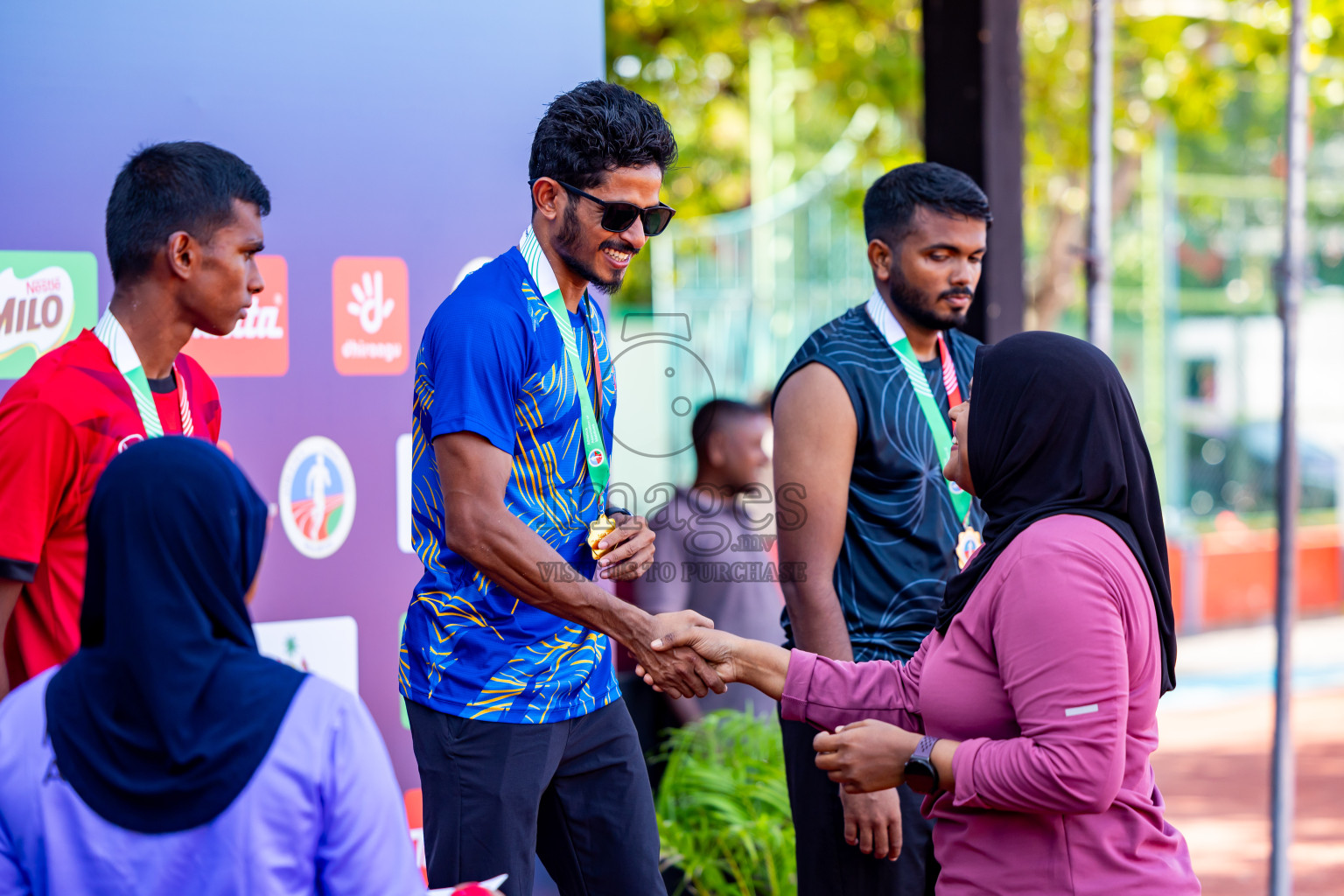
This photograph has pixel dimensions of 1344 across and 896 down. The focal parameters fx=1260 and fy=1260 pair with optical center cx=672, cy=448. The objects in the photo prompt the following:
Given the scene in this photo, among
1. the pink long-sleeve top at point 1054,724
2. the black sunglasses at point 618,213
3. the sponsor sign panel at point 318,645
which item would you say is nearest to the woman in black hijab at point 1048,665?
the pink long-sleeve top at point 1054,724

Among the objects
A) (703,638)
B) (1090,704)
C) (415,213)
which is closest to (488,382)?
(703,638)

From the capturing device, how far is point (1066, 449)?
2.24 metres

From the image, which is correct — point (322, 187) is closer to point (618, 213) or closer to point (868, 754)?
point (618, 213)

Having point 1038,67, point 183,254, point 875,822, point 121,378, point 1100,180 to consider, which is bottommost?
point 875,822

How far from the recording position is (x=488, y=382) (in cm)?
261

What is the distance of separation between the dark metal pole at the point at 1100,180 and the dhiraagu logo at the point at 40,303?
11.5ft

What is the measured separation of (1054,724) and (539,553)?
107 cm

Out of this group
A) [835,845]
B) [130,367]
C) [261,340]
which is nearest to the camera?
[130,367]

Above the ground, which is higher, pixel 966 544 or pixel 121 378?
pixel 121 378

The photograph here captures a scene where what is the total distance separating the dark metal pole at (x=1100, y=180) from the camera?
4848mm

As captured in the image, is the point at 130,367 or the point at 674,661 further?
the point at 674,661

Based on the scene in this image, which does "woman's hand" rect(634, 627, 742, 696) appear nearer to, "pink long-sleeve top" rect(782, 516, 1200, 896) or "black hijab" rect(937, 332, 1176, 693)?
"pink long-sleeve top" rect(782, 516, 1200, 896)

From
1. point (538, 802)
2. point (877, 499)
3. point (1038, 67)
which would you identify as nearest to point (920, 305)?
point (877, 499)

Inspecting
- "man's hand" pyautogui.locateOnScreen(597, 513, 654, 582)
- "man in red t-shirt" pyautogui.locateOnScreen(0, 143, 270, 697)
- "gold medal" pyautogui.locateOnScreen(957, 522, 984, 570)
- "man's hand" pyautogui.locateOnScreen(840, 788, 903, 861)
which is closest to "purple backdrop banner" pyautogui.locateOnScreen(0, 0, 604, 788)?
"man in red t-shirt" pyautogui.locateOnScreen(0, 143, 270, 697)
